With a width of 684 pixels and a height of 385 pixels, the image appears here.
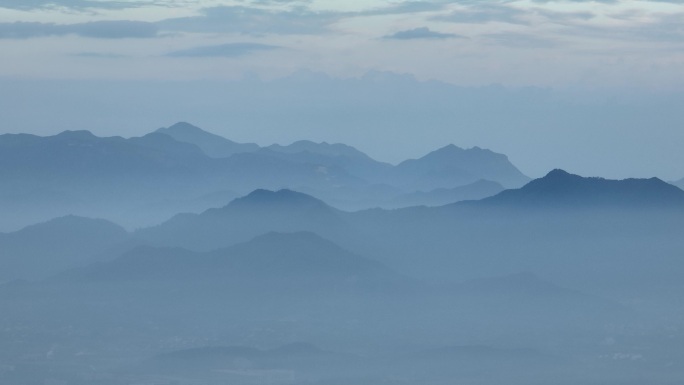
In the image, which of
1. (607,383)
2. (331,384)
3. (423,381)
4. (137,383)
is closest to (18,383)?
(137,383)

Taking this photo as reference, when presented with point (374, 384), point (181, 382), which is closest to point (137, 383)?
point (181, 382)

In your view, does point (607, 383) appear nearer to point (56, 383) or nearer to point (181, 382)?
point (181, 382)

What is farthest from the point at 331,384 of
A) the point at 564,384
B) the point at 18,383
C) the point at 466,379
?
the point at 18,383

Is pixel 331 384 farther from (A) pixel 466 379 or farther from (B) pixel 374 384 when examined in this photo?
(A) pixel 466 379

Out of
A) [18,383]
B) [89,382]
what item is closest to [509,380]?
[89,382]

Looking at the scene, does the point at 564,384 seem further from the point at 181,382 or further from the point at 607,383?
the point at 181,382

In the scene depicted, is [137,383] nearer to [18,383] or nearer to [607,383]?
[18,383]
